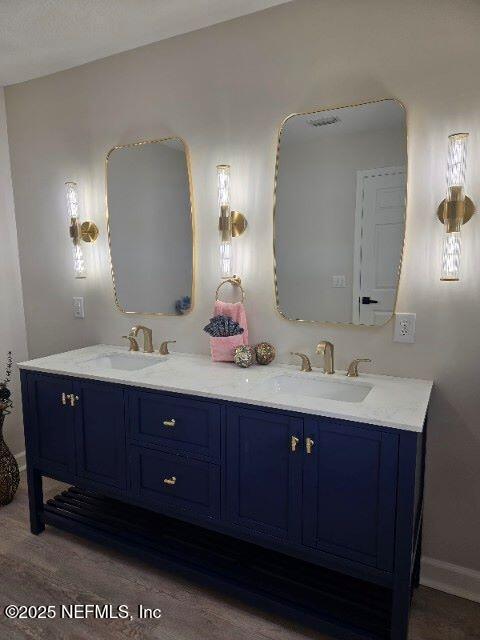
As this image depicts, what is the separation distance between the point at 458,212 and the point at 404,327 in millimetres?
490

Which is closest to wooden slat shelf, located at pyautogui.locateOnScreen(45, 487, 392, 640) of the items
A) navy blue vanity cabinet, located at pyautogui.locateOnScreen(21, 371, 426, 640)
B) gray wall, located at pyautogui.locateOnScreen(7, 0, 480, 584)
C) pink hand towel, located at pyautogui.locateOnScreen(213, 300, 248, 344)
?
navy blue vanity cabinet, located at pyautogui.locateOnScreen(21, 371, 426, 640)

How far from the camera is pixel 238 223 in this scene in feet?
6.96

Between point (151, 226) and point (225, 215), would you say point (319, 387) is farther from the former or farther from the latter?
point (151, 226)

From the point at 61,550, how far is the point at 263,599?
3.50 feet

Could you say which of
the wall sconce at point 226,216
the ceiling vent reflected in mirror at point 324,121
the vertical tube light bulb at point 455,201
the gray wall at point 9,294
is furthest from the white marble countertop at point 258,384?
the ceiling vent reflected in mirror at point 324,121

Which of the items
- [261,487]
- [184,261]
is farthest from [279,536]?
[184,261]

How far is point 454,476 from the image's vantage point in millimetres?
1814

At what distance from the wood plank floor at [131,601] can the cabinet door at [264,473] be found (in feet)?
1.27

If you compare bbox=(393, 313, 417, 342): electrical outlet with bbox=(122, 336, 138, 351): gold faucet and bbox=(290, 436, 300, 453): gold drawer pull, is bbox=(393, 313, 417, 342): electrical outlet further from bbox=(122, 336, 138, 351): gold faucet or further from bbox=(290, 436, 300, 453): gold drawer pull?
bbox=(122, 336, 138, 351): gold faucet

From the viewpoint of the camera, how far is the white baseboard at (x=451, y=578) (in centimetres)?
181

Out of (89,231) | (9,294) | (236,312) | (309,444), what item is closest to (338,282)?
(236,312)

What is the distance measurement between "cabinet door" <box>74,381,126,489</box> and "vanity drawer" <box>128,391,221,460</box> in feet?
0.29

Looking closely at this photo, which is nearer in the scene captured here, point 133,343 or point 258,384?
point 258,384

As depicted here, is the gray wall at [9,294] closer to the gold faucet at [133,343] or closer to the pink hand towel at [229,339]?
the gold faucet at [133,343]
